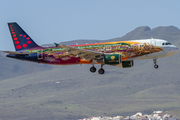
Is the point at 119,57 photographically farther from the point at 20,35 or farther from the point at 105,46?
the point at 20,35

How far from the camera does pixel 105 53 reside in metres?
75.8

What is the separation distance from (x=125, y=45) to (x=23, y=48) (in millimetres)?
23592

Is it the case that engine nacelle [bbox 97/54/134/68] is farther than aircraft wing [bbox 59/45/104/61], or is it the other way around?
engine nacelle [bbox 97/54/134/68]

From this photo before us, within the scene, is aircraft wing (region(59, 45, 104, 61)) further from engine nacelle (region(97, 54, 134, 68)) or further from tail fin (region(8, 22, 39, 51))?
tail fin (region(8, 22, 39, 51))

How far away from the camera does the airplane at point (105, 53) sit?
74.6 m

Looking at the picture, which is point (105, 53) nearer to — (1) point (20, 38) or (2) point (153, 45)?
(2) point (153, 45)

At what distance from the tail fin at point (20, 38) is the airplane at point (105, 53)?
190 cm

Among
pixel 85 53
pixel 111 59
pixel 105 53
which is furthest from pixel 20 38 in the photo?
pixel 111 59

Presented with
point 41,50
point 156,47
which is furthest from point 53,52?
point 156,47

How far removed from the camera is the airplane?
245ft

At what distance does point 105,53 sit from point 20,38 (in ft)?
70.8

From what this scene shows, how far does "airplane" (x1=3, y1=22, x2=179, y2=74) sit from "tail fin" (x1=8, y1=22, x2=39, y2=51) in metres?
1.90

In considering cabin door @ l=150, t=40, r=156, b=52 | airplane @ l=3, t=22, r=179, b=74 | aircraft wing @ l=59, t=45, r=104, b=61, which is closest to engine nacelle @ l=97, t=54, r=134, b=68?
airplane @ l=3, t=22, r=179, b=74

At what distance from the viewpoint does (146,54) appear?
76.7m
